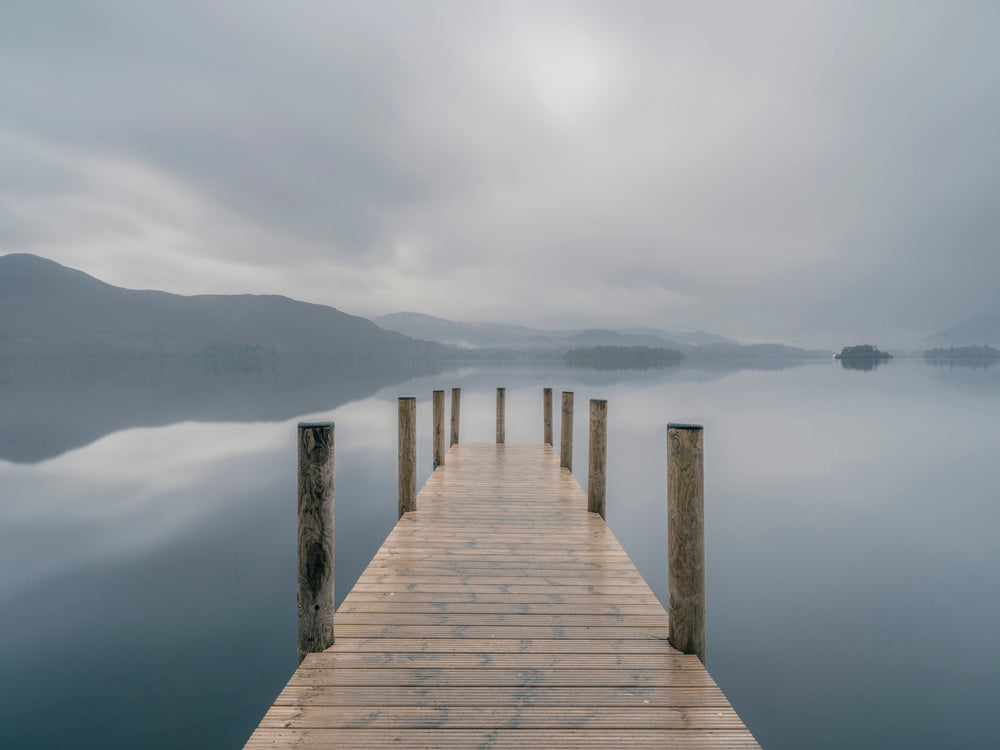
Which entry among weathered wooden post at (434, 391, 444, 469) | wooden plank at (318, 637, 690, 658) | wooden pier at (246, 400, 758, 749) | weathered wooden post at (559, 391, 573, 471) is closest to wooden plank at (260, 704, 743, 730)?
wooden pier at (246, 400, 758, 749)

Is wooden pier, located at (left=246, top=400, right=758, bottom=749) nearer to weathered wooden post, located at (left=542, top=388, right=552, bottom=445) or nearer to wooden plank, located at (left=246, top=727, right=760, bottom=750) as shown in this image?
wooden plank, located at (left=246, top=727, right=760, bottom=750)

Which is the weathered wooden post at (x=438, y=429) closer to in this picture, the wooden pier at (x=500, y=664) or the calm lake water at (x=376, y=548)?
the calm lake water at (x=376, y=548)

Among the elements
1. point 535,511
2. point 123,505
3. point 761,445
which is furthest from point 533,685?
point 761,445

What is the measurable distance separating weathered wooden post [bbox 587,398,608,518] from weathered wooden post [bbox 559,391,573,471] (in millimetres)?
2532

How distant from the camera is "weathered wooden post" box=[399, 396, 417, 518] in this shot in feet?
21.8

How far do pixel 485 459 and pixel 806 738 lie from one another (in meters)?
6.85

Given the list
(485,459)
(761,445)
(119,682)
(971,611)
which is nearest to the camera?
(119,682)

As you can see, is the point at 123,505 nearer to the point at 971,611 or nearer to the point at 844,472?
the point at 971,611

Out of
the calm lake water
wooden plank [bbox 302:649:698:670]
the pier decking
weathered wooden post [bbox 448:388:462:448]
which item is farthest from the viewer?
weathered wooden post [bbox 448:388:462:448]

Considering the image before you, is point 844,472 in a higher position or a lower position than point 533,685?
lower

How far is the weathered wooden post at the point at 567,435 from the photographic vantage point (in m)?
9.62

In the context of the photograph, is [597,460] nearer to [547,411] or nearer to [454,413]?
[547,411]

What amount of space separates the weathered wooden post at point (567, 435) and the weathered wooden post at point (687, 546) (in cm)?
605

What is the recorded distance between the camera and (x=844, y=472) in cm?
1747
